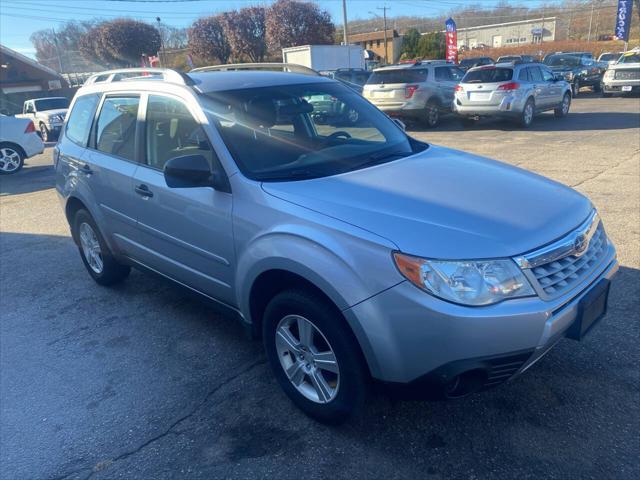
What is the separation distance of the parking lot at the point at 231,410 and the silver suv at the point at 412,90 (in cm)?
1084

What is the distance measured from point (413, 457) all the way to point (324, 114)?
2.42 metres

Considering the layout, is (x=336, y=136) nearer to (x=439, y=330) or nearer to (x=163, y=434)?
(x=439, y=330)

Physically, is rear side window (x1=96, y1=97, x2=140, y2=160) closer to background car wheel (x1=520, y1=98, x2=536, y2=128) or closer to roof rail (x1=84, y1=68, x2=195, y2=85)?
roof rail (x1=84, y1=68, x2=195, y2=85)

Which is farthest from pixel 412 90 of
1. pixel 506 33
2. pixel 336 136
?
pixel 506 33

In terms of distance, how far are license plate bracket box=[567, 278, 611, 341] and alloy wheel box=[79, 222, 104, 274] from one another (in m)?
3.91

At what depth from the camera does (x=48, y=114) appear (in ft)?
70.0

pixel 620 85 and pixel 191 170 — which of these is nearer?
pixel 191 170

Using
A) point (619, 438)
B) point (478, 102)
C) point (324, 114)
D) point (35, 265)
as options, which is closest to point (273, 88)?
point (324, 114)

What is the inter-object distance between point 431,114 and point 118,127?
12607 millimetres

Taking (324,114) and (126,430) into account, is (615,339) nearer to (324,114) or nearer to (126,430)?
(324,114)

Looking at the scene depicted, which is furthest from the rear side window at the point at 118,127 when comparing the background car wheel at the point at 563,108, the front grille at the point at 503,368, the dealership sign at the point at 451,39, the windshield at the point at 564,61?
the dealership sign at the point at 451,39

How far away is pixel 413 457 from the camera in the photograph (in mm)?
2609

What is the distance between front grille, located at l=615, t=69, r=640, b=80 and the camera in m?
19.0

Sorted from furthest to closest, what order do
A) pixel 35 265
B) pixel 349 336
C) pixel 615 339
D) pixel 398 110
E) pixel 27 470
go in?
pixel 398 110, pixel 35 265, pixel 615 339, pixel 27 470, pixel 349 336
